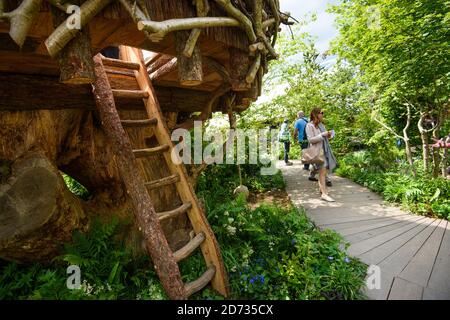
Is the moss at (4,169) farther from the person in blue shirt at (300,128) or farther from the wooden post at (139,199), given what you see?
the person in blue shirt at (300,128)

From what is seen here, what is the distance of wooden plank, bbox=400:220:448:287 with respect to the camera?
9.39 ft

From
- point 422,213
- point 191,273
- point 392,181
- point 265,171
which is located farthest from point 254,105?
point 191,273

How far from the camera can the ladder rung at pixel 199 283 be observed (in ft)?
7.32

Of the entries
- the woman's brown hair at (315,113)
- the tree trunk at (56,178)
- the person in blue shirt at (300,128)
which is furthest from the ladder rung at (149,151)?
the person in blue shirt at (300,128)

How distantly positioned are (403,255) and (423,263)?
0.73ft

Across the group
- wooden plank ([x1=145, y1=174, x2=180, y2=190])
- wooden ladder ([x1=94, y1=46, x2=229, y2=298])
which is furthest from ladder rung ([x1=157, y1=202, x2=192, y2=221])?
wooden plank ([x1=145, y1=174, x2=180, y2=190])

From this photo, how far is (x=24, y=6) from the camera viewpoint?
1.25m

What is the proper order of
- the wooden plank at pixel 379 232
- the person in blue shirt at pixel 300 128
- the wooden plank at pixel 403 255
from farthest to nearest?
the person in blue shirt at pixel 300 128 → the wooden plank at pixel 379 232 → the wooden plank at pixel 403 255

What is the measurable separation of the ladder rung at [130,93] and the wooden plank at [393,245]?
3.57 meters

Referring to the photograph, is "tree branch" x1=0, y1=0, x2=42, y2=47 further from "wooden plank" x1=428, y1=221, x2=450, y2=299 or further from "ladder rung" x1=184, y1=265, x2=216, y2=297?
"wooden plank" x1=428, y1=221, x2=450, y2=299

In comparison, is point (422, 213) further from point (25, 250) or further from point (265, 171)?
point (25, 250)

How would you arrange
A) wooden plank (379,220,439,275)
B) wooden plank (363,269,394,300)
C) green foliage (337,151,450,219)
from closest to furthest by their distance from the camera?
wooden plank (363,269,394,300), wooden plank (379,220,439,275), green foliage (337,151,450,219)
